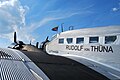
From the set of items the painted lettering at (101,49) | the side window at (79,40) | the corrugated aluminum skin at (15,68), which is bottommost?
the corrugated aluminum skin at (15,68)

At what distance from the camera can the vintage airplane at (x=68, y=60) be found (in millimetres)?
6084

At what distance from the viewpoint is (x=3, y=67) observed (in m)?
5.87

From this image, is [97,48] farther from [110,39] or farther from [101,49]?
[110,39]

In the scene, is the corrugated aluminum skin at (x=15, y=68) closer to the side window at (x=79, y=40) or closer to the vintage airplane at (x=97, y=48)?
→ the vintage airplane at (x=97, y=48)

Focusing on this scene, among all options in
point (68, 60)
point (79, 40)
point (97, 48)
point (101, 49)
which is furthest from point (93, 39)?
point (68, 60)

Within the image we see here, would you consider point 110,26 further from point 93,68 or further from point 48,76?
point 48,76

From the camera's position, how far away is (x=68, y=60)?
8820 mm

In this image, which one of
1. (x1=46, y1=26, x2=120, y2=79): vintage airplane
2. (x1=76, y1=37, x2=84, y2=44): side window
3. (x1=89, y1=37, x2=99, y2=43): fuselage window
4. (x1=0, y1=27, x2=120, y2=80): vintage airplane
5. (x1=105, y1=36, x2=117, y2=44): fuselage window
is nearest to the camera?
(x1=0, y1=27, x2=120, y2=80): vintage airplane

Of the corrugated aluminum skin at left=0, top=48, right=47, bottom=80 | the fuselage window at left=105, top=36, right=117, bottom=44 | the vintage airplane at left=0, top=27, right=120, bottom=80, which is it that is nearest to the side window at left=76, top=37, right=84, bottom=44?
the vintage airplane at left=0, top=27, right=120, bottom=80

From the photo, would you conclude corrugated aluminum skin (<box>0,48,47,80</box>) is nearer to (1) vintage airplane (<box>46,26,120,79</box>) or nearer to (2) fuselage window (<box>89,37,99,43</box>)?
(1) vintage airplane (<box>46,26,120,79</box>)

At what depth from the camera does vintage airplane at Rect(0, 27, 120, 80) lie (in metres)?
6.08

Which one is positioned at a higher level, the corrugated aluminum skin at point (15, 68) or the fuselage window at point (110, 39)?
the fuselage window at point (110, 39)

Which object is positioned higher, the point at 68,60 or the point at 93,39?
the point at 93,39

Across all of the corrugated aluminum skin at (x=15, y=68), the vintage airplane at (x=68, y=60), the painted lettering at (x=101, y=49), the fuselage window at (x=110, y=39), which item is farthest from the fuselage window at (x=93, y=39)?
the corrugated aluminum skin at (x=15, y=68)
